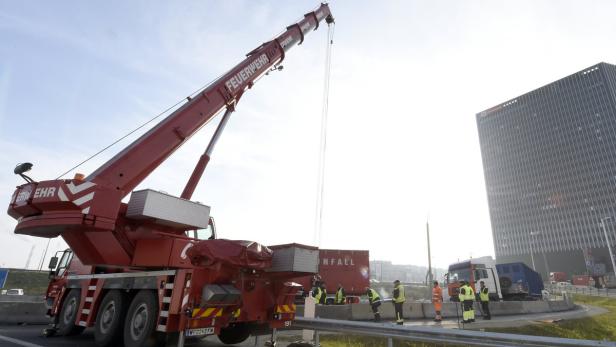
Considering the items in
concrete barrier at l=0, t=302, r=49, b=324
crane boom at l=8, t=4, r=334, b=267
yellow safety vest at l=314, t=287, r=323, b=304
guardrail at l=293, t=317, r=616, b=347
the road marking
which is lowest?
the road marking

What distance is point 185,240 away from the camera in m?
6.98

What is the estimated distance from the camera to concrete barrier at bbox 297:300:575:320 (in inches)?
529

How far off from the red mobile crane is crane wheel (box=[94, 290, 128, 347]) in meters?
0.02

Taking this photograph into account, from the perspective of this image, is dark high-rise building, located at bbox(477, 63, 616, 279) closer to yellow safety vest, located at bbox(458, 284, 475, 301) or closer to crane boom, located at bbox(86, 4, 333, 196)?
yellow safety vest, located at bbox(458, 284, 475, 301)

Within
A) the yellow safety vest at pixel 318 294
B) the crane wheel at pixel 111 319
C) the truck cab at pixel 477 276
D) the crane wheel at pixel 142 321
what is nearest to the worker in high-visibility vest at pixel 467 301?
the yellow safety vest at pixel 318 294

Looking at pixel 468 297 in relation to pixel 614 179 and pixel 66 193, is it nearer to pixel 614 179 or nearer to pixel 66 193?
pixel 66 193

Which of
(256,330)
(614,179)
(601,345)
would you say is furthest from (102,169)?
(614,179)

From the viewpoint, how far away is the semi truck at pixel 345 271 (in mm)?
21859

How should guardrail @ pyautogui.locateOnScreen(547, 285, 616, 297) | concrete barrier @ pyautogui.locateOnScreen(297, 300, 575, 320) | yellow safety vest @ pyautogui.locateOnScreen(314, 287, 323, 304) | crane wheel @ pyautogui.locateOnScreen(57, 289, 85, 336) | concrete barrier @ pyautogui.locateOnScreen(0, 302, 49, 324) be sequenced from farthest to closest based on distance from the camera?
guardrail @ pyautogui.locateOnScreen(547, 285, 616, 297)
yellow safety vest @ pyautogui.locateOnScreen(314, 287, 323, 304)
concrete barrier @ pyautogui.locateOnScreen(297, 300, 575, 320)
concrete barrier @ pyautogui.locateOnScreen(0, 302, 49, 324)
crane wheel @ pyautogui.locateOnScreen(57, 289, 85, 336)

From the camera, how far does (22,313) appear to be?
11.9 metres

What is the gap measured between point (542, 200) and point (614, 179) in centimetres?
1796

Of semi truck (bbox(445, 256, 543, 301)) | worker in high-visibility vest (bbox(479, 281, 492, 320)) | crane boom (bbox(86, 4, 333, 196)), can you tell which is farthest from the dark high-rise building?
crane boom (bbox(86, 4, 333, 196))

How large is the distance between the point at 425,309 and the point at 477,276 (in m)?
6.25

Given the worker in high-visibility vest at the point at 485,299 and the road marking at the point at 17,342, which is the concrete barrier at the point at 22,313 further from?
the worker in high-visibility vest at the point at 485,299
